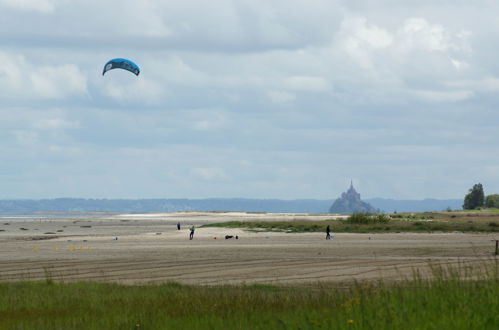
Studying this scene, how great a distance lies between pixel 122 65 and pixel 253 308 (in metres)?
54.5

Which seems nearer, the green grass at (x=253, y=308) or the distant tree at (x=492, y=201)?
the green grass at (x=253, y=308)

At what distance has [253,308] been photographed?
57.7ft

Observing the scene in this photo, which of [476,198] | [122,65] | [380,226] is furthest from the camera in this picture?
[476,198]

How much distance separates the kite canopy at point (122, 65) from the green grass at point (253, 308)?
45077mm

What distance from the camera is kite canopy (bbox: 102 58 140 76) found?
226ft

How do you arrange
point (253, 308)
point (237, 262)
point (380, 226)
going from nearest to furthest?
point (253, 308) < point (237, 262) < point (380, 226)

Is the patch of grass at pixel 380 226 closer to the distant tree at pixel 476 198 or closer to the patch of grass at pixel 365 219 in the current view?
the patch of grass at pixel 365 219

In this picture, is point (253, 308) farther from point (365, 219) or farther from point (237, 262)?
point (365, 219)

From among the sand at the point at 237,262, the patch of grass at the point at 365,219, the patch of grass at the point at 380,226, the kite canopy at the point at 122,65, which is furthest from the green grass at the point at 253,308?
the patch of grass at the point at 365,219

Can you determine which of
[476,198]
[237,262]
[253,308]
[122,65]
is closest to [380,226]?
[122,65]

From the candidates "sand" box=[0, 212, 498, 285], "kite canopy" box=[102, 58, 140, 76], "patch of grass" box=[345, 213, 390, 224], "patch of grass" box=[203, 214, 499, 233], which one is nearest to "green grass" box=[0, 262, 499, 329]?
"sand" box=[0, 212, 498, 285]

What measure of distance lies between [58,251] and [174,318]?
3591 centimetres

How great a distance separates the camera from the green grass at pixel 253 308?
13.0 metres

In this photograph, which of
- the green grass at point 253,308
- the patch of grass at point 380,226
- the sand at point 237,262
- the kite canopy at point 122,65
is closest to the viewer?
the green grass at point 253,308
